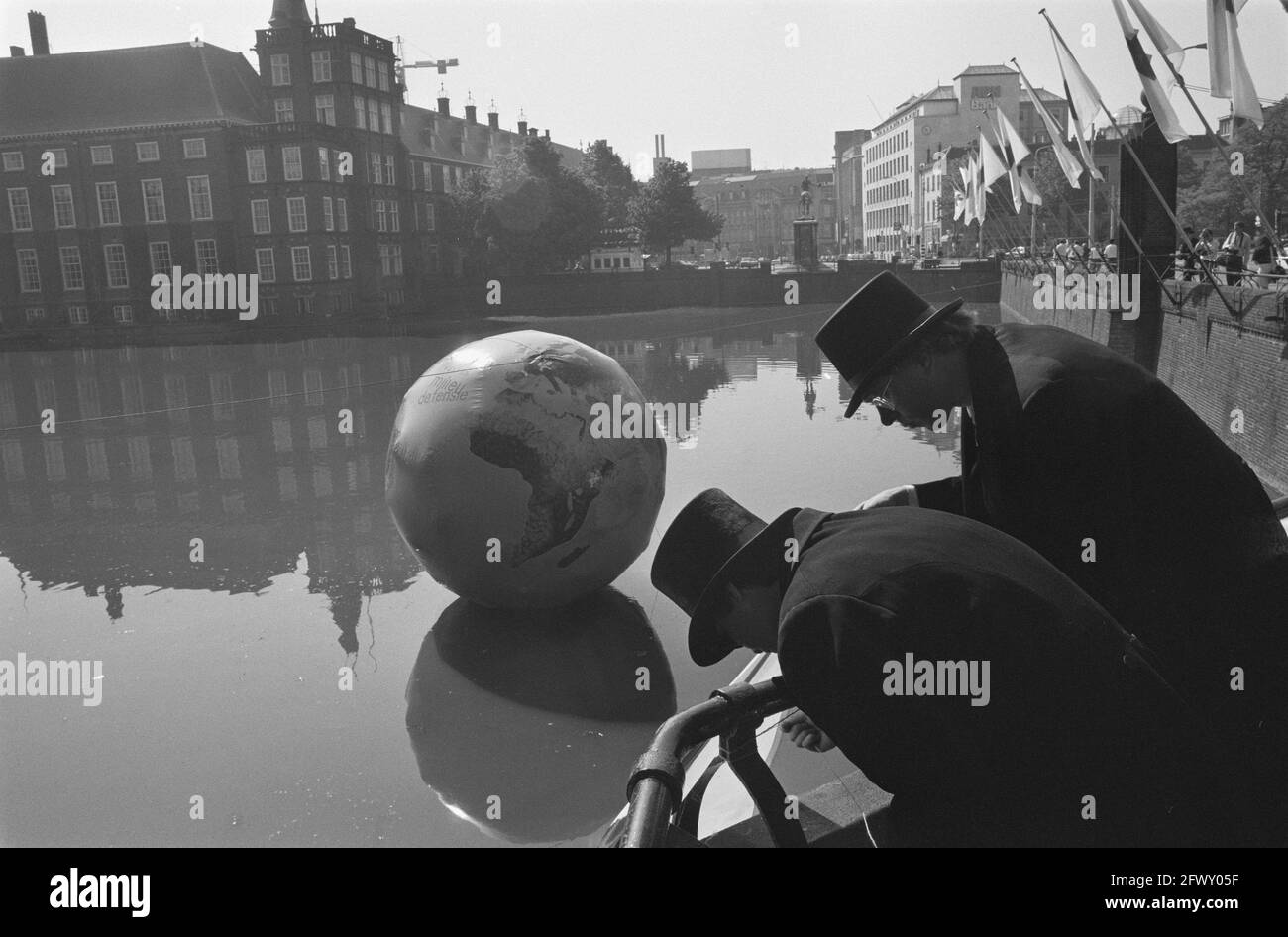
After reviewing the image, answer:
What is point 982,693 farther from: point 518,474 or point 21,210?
point 21,210

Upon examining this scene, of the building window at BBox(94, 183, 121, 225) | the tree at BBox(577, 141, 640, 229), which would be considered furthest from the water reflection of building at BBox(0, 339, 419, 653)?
the tree at BBox(577, 141, 640, 229)

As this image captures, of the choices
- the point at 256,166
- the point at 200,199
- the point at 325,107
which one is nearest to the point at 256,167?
the point at 256,166

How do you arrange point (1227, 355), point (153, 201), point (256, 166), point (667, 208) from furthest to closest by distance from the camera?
point (667, 208), point (153, 201), point (256, 166), point (1227, 355)

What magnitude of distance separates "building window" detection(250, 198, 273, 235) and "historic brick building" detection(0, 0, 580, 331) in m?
0.08

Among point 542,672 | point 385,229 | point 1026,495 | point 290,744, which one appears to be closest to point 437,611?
point 542,672

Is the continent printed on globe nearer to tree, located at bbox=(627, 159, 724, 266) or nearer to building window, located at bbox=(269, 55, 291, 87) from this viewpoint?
building window, located at bbox=(269, 55, 291, 87)

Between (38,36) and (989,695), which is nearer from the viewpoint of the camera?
(989,695)

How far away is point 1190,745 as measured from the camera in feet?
6.93

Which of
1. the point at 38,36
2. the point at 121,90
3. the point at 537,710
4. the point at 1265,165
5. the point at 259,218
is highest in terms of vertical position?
the point at 38,36

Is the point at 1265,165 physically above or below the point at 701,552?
above

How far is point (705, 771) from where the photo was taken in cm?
240

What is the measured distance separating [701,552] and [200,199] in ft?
226

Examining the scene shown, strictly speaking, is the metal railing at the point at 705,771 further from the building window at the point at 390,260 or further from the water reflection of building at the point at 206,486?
the building window at the point at 390,260

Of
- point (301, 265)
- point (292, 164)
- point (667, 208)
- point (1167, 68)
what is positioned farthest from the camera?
point (667, 208)
